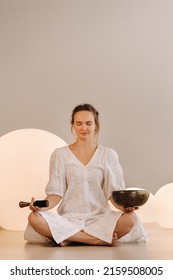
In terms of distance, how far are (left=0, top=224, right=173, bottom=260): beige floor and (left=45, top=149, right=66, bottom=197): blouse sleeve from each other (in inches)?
10.2

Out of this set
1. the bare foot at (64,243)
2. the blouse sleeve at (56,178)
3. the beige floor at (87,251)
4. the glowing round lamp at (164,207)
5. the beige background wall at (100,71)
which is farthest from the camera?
the beige background wall at (100,71)

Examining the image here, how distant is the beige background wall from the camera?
4.04 metres

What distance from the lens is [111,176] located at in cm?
254

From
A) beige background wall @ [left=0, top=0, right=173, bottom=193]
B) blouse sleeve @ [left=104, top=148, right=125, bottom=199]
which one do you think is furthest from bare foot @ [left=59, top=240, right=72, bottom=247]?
beige background wall @ [left=0, top=0, right=173, bottom=193]

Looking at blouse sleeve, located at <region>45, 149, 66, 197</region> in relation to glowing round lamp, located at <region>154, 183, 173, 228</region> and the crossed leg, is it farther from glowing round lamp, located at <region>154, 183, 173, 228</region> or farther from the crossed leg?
glowing round lamp, located at <region>154, 183, 173, 228</region>

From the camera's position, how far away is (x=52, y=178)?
2.54 m

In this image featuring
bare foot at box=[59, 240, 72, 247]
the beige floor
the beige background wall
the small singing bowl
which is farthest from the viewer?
the beige background wall

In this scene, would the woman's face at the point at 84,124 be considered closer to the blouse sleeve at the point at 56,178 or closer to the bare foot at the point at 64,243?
the blouse sleeve at the point at 56,178

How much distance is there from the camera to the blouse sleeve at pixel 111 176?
2535 mm

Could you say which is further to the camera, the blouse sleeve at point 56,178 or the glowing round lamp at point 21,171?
the glowing round lamp at point 21,171

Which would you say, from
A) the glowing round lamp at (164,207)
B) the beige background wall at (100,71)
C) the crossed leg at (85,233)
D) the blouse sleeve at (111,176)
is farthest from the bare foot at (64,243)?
the beige background wall at (100,71)

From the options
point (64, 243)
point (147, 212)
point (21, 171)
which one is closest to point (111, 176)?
point (64, 243)

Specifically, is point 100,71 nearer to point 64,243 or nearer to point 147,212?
point 147,212

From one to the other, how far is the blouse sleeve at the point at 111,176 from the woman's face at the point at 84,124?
0.14 m
